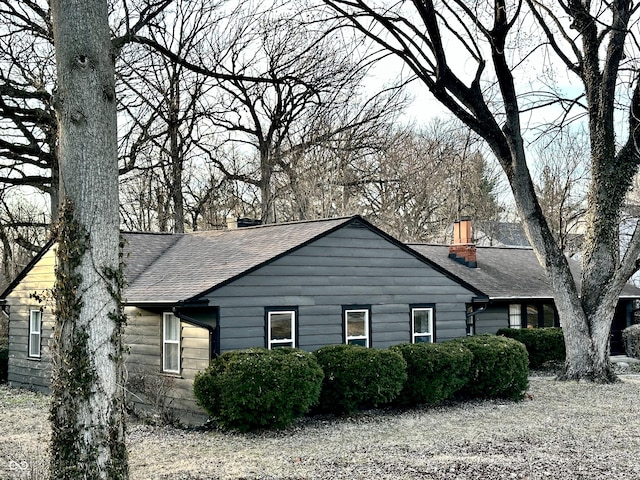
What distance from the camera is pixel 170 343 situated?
46.2ft

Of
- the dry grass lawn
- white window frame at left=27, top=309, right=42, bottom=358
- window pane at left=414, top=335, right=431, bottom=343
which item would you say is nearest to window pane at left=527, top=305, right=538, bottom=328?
window pane at left=414, top=335, right=431, bottom=343

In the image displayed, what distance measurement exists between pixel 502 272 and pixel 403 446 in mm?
14972

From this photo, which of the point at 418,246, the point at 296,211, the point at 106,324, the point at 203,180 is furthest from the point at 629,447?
the point at 203,180

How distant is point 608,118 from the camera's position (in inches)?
719

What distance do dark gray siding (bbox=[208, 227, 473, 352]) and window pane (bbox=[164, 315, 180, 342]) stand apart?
52.1 inches

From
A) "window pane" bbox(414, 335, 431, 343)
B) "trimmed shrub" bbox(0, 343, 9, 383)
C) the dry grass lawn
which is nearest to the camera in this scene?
the dry grass lawn

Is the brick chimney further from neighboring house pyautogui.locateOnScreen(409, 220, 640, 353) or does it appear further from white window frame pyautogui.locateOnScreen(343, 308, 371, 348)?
white window frame pyautogui.locateOnScreen(343, 308, 371, 348)

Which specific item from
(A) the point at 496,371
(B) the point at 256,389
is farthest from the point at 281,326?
(A) the point at 496,371

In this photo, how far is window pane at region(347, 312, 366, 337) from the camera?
15.3 metres

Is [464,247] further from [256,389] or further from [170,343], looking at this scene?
[256,389]

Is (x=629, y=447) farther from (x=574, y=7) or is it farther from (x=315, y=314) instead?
(x=574, y=7)

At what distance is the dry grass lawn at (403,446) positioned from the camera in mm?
9039

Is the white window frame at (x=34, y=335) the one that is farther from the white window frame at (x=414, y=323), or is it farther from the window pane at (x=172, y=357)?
the white window frame at (x=414, y=323)

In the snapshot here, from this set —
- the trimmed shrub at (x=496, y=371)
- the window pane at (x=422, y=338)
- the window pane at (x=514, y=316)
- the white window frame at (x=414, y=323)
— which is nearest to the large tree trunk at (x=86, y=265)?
the trimmed shrub at (x=496, y=371)
